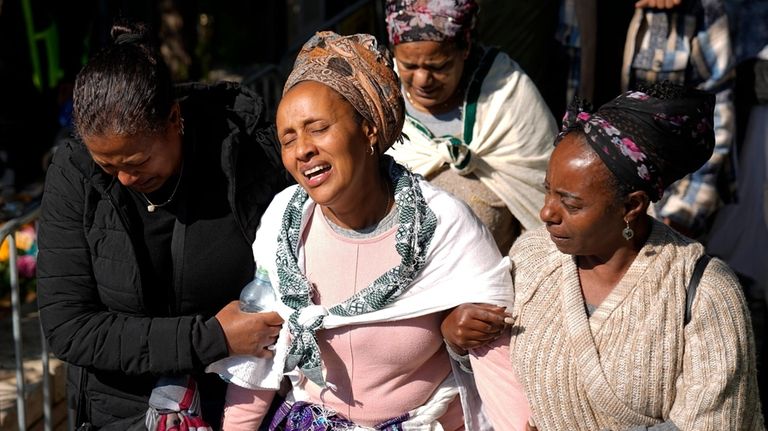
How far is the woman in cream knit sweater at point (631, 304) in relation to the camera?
247 centimetres

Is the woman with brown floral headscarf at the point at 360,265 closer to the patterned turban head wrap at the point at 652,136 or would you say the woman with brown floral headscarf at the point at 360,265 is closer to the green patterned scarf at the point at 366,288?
the green patterned scarf at the point at 366,288

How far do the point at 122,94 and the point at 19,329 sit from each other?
164 cm

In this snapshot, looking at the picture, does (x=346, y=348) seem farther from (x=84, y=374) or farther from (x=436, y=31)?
(x=436, y=31)

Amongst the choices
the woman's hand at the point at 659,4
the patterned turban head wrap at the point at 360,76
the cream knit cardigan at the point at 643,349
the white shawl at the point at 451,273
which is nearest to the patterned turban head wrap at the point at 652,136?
the cream knit cardigan at the point at 643,349

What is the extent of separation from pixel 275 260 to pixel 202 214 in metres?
0.32

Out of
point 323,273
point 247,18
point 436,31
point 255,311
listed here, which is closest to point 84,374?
point 255,311

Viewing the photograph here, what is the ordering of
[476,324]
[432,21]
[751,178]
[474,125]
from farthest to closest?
[751,178]
[474,125]
[432,21]
[476,324]

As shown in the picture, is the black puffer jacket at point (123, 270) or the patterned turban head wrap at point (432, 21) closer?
the black puffer jacket at point (123, 270)

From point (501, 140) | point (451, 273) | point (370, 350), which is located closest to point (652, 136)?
point (451, 273)

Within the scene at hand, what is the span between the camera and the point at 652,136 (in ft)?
8.13

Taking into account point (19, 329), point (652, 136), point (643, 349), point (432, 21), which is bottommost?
point (19, 329)

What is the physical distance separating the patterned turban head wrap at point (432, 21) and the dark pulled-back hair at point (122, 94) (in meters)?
1.13

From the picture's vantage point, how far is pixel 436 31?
3607mm

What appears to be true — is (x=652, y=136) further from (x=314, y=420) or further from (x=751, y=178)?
(x=751, y=178)
